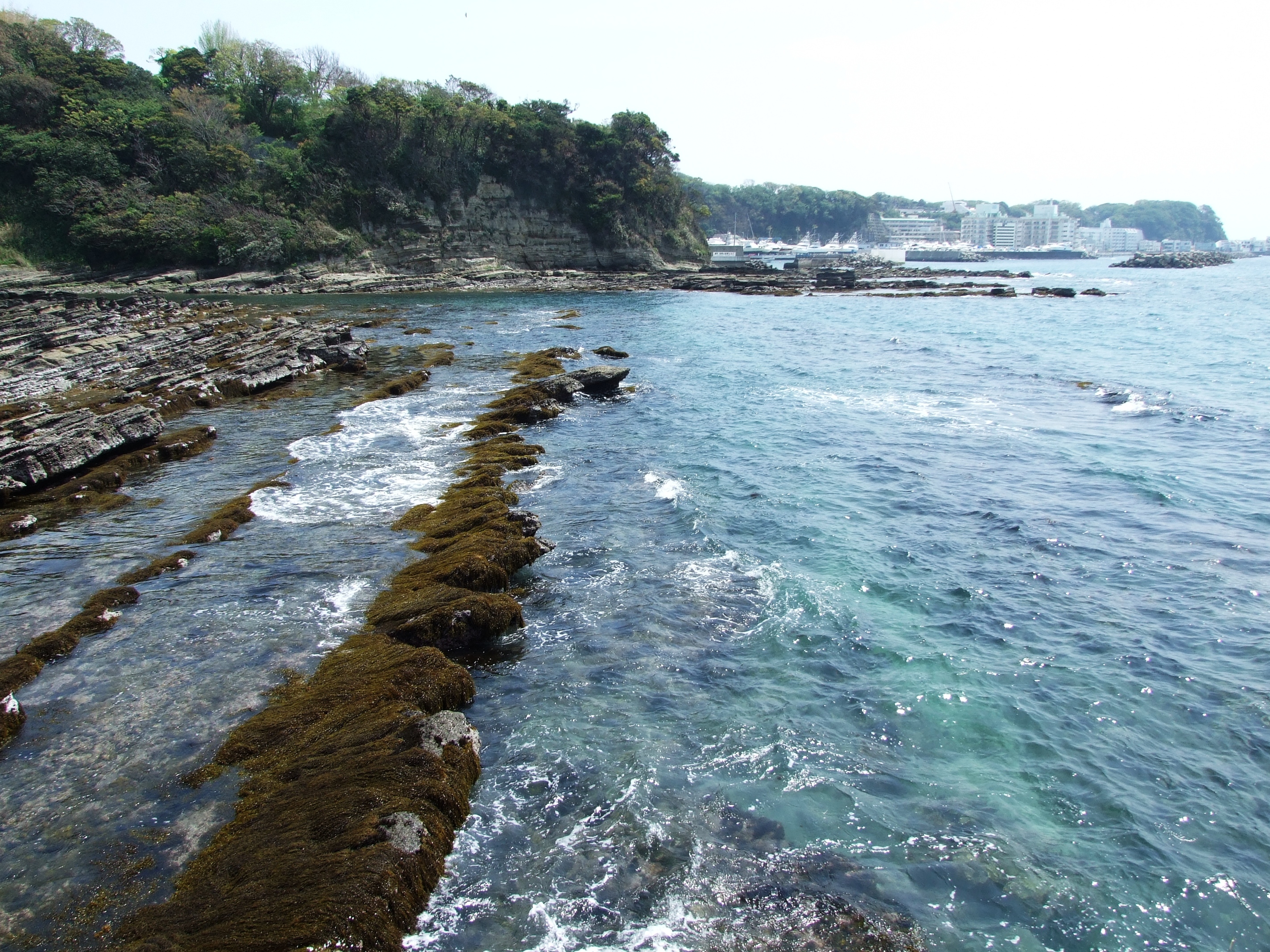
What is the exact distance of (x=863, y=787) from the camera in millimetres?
8969

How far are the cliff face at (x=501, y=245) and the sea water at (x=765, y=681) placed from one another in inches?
2708

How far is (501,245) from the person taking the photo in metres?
94.5

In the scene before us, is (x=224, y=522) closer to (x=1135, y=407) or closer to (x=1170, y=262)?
(x=1135, y=407)

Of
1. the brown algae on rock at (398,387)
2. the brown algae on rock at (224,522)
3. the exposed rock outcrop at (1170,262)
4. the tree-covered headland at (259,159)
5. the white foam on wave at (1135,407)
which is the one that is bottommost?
the brown algae on rock at (224,522)

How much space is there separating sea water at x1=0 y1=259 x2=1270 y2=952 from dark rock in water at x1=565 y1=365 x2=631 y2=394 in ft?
21.3

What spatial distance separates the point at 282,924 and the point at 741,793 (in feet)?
16.3

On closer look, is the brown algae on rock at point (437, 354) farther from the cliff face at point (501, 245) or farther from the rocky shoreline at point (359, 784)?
the cliff face at point (501, 245)

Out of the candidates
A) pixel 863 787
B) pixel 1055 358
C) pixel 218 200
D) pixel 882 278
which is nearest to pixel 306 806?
pixel 863 787

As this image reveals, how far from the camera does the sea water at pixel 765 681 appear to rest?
24.6 feet

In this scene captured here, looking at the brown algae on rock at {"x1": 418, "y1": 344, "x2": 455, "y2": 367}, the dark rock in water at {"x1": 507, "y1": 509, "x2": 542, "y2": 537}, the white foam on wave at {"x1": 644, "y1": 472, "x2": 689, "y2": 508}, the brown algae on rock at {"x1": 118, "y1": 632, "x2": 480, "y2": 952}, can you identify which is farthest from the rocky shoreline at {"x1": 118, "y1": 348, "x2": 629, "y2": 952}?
the brown algae on rock at {"x1": 418, "y1": 344, "x2": 455, "y2": 367}

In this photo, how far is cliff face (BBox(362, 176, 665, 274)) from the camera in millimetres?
87750

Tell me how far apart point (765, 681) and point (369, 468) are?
1417cm

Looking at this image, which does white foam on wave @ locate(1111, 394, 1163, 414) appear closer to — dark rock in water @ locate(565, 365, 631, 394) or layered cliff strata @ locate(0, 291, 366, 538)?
dark rock in water @ locate(565, 365, 631, 394)

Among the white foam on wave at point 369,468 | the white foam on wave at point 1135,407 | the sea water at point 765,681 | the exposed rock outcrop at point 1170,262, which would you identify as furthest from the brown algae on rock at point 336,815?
the exposed rock outcrop at point 1170,262
